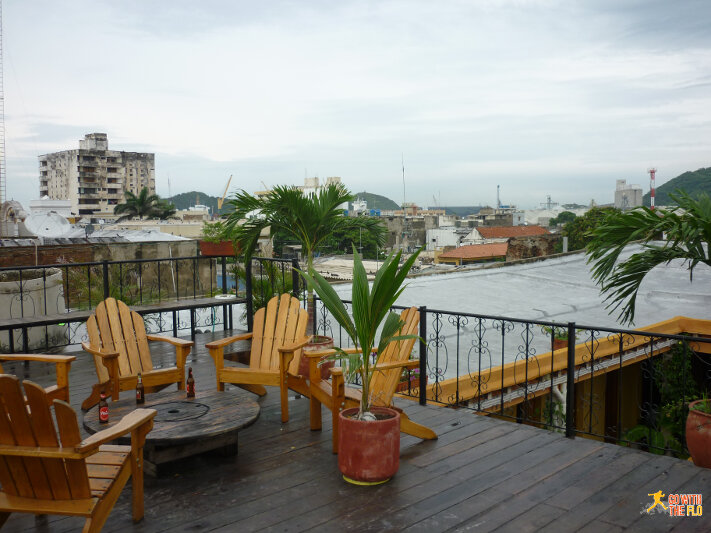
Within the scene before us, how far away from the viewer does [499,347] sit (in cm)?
960

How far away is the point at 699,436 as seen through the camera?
156 inches

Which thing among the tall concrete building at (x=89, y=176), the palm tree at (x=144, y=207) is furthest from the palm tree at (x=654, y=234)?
the tall concrete building at (x=89, y=176)

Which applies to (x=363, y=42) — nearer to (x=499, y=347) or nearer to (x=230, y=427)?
(x=499, y=347)

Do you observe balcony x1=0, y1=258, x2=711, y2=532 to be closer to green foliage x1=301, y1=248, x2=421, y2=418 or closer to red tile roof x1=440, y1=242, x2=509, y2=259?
green foliage x1=301, y1=248, x2=421, y2=418

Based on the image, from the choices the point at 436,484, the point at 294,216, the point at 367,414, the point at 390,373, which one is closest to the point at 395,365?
the point at 390,373

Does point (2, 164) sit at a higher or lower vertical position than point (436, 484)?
higher

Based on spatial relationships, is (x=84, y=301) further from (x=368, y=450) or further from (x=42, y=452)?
(x=42, y=452)

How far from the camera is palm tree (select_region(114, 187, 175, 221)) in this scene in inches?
2751

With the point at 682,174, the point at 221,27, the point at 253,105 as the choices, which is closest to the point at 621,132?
the point at 682,174

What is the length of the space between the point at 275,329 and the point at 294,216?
1.95m

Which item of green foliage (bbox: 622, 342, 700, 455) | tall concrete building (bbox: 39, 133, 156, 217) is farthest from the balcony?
tall concrete building (bbox: 39, 133, 156, 217)

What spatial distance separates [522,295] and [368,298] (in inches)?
396

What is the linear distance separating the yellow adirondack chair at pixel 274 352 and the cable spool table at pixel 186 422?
526 millimetres

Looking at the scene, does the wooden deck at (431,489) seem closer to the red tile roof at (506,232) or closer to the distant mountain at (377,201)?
the red tile roof at (506,232)
